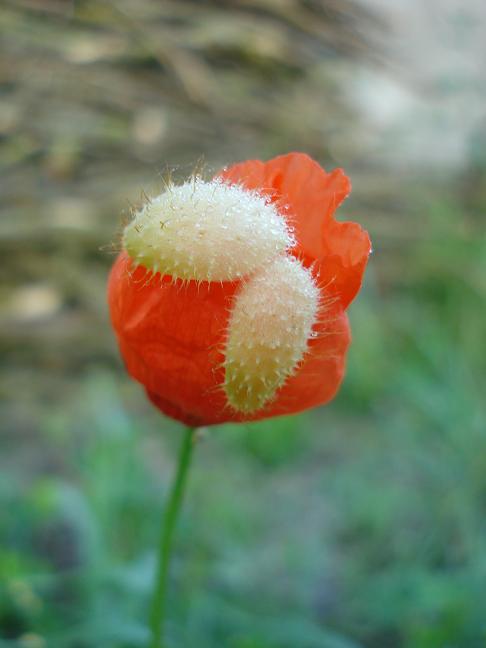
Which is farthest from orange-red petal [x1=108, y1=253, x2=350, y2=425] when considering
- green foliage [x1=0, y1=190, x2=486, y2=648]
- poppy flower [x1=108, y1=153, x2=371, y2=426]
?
green foliage [x1=0, y1=190, x2=486, y2=648]

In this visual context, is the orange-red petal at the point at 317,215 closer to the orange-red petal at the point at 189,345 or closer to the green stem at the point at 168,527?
the orange-red petal at the point at 189,345

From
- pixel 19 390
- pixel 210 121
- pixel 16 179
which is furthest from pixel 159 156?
pixel 19 390

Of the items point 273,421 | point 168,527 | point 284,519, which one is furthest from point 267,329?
point 273,421

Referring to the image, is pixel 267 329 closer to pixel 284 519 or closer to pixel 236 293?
pixel 236 293

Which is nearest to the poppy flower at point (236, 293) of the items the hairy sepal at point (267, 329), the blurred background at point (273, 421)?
the hairy sepal at point (267, 329)

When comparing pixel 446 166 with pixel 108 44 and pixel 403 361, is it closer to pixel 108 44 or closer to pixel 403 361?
pixel 403 361

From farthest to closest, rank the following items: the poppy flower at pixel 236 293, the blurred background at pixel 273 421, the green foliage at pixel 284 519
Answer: the blurred background at pixel 273 421 < the green foliage at pixel 284 519 < the poppy flower at pixel 236 293

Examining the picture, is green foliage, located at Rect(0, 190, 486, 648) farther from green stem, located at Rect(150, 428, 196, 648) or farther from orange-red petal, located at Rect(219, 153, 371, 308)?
orange-red petal, located at Rect(219, 153, 371, 308)

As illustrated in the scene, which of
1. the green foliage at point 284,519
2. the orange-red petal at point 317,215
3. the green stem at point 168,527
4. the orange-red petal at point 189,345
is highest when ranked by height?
the orange-red petal at point 317,215
